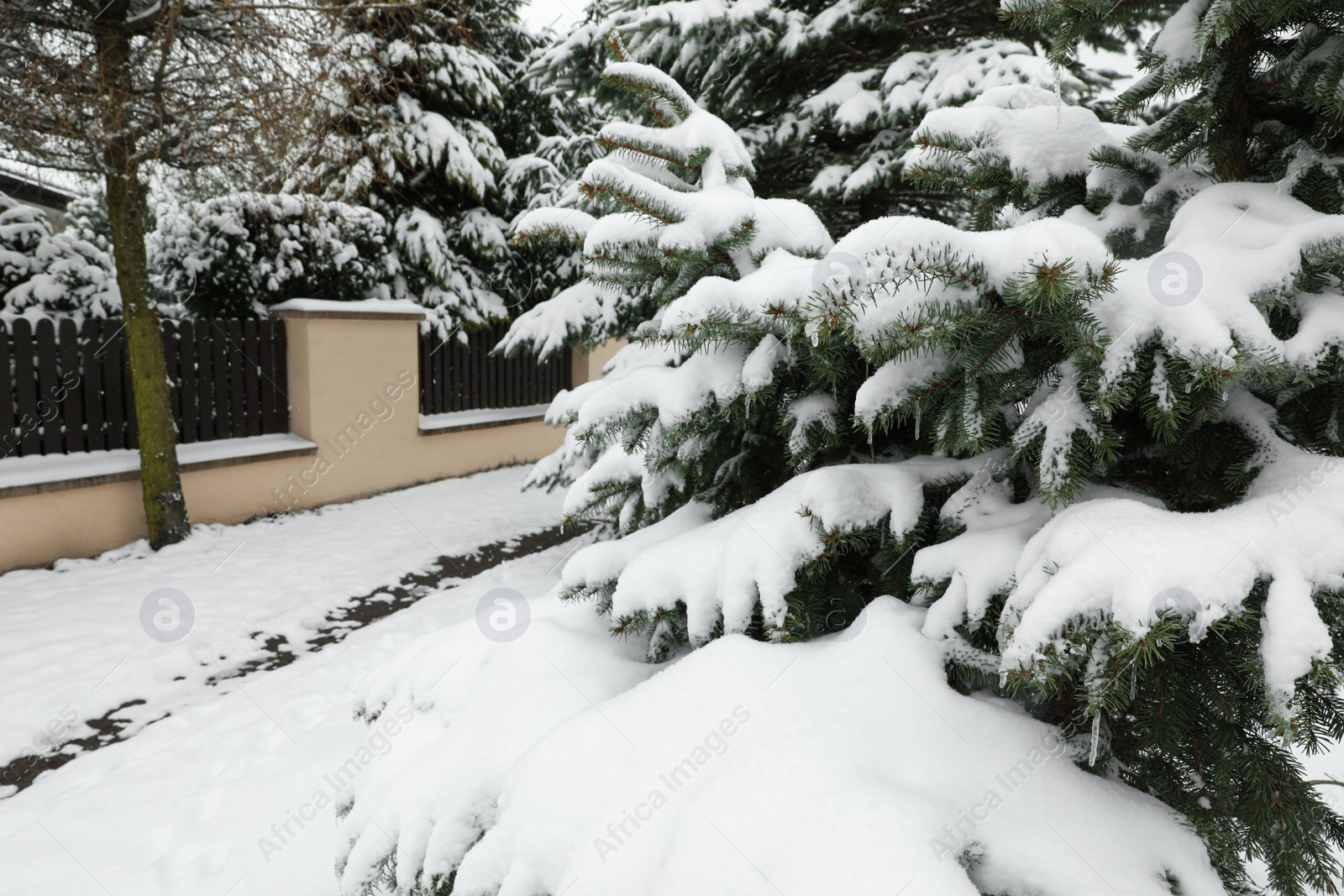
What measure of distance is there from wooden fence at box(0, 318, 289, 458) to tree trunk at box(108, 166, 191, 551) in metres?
0.26

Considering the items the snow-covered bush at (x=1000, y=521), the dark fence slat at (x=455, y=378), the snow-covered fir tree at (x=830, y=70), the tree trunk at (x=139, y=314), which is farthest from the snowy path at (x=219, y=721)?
the snow-covered fir tree at (x=830, y=70)

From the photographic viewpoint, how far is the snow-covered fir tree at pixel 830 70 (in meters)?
4.37

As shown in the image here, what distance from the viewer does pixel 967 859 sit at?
106 centimetres

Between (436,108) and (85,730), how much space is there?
7.94 meters

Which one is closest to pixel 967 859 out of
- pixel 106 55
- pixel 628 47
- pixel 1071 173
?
pixel 1071 173

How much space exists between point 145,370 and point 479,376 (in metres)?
4.32

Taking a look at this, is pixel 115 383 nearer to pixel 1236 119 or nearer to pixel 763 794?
pixel 763 794

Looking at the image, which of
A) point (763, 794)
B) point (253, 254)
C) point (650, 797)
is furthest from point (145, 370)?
point (763, 794)

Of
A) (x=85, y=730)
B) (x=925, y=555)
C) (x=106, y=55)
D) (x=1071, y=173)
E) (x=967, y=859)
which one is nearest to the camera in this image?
(x=967, y=859)

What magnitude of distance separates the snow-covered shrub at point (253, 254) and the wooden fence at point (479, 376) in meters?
1.24

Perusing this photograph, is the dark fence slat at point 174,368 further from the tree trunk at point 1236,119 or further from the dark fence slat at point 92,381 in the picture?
the tree trunk at point 1236,119

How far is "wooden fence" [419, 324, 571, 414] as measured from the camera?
29.3 feet

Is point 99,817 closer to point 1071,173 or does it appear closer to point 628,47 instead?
point 1071,173

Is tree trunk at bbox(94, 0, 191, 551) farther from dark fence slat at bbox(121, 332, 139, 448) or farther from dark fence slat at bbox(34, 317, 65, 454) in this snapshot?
dark fence slat at bbox(34, 317, 65, 454)
